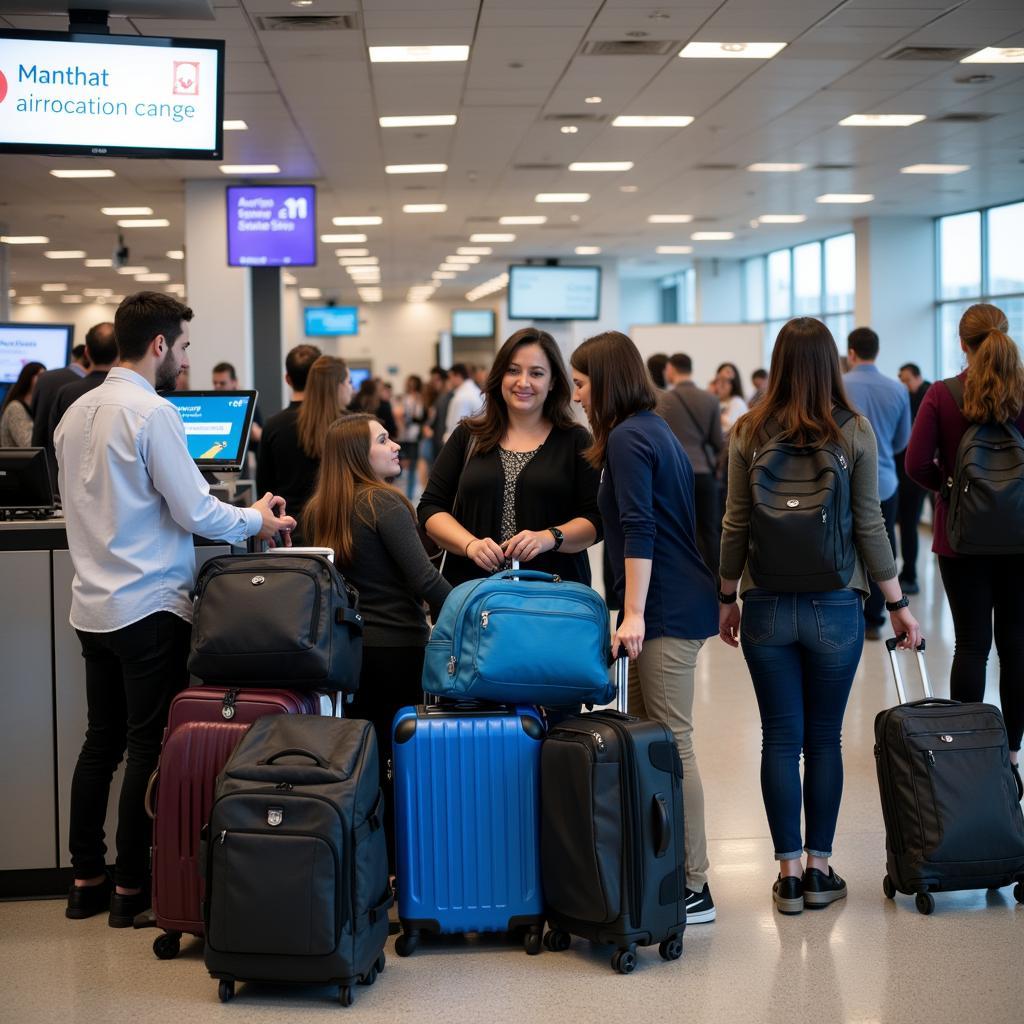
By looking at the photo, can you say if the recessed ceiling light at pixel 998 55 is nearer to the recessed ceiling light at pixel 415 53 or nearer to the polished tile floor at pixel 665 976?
the recessed ceiling light at pixel 415 53

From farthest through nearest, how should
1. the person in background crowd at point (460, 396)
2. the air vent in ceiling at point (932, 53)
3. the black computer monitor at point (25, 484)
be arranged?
the person in background crowd at point (460, 396), the air vent in ceiling at point (932, 53), the black computer monitor at point (25, 484)

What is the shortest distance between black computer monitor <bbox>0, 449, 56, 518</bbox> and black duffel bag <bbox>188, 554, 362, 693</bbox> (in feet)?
3.03

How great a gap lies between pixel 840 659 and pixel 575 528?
78 centimetres

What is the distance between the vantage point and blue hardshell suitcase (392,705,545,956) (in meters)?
3.06

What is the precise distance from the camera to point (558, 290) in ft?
61.0

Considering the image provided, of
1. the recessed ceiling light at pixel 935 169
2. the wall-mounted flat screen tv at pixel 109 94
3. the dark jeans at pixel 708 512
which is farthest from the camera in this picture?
the recessed ceiling light at pixel 935 169

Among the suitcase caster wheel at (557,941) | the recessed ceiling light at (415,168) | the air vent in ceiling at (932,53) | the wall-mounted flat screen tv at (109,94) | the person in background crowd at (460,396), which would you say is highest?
the recessed ceiling light at (415,168)

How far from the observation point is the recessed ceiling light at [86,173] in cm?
1120

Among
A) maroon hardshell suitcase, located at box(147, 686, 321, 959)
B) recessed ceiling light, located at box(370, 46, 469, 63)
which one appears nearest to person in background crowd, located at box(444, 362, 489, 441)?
recessed ceiling light, located at box(370, 46, 469, 63)

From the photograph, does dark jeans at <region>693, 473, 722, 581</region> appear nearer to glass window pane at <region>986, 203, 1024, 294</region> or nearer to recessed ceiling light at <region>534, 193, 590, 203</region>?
recessed ceiling light at <region>534, 193, 590, 203</region>

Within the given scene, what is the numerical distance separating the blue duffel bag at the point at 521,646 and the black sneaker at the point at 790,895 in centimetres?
81

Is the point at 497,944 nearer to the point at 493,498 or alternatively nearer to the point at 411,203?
the point at 493,498

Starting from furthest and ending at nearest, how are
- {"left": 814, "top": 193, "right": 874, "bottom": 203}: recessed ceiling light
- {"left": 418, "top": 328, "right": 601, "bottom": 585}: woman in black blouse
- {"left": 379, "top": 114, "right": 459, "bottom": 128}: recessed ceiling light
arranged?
1. {"left": 814, "top": 193, "right": 874, "bottom": 203}: recessed ceiling light
2. {"left": 379, "top": 114, "right": 459, "bottom": 128}: recessed ceiling light
3. {"left": 418, "top": 328, "right": 601, "bottom": 585}: woman in black blouse

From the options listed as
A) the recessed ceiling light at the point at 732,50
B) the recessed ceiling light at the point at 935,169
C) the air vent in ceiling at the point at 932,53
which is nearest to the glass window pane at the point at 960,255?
the recessed ceiling light at the point at 935,169
